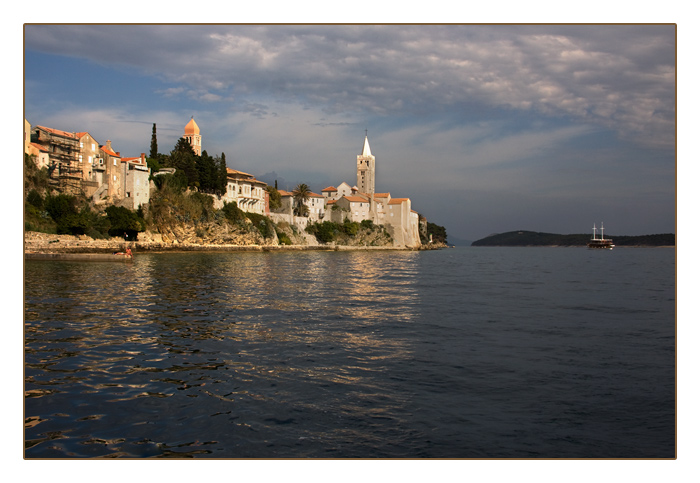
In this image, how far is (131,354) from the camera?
7.63 metres

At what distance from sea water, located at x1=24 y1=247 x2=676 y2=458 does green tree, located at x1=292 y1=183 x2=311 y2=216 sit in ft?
208

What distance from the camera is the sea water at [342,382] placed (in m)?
4.64

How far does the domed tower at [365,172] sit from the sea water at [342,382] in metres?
87.8

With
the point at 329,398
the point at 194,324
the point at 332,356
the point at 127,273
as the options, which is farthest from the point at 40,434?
the point at 127,273

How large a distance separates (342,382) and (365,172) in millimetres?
94806

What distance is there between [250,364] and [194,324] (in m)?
3.42

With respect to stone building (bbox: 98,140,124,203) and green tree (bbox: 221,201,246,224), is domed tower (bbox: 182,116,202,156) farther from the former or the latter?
stone building (bbox: 98,140,124,203)

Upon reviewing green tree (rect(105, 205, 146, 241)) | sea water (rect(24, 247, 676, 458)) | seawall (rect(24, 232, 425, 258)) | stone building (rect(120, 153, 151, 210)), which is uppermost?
stone building (rect(120, 153, 151, 210))

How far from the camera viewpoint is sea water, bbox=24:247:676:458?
4.64 m

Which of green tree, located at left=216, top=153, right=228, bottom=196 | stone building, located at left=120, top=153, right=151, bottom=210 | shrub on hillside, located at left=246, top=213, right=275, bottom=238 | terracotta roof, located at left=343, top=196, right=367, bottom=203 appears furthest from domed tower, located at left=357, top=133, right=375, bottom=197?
stone building, located at left=120, top=153, right=151, bottom=210

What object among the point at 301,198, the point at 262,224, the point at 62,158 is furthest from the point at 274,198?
the point at 62,158

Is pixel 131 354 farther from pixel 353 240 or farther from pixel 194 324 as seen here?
pixel 353 240

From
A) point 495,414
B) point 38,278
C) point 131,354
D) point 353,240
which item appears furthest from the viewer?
point 353,240

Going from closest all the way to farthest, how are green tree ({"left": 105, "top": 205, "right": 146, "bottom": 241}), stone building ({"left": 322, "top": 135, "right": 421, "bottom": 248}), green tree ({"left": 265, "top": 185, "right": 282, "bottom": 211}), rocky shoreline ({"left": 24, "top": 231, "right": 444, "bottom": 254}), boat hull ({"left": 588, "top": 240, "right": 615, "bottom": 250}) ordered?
rocky shoreline ({"left": 24, "top": 231, "right": 444, "bottom": 254}), green tree ({"left": 105, "top": 205, "right": 146, "bottom": 241}), green tree ({"left": 265, "top": 185, "right": 282, "bottom": 211}), stone building ({"left": 322, "top": 135, "right": 421, "bottom": 248}), boat hull ({"left": 588, "top": 240, "right": 615, "bottom": 250})
